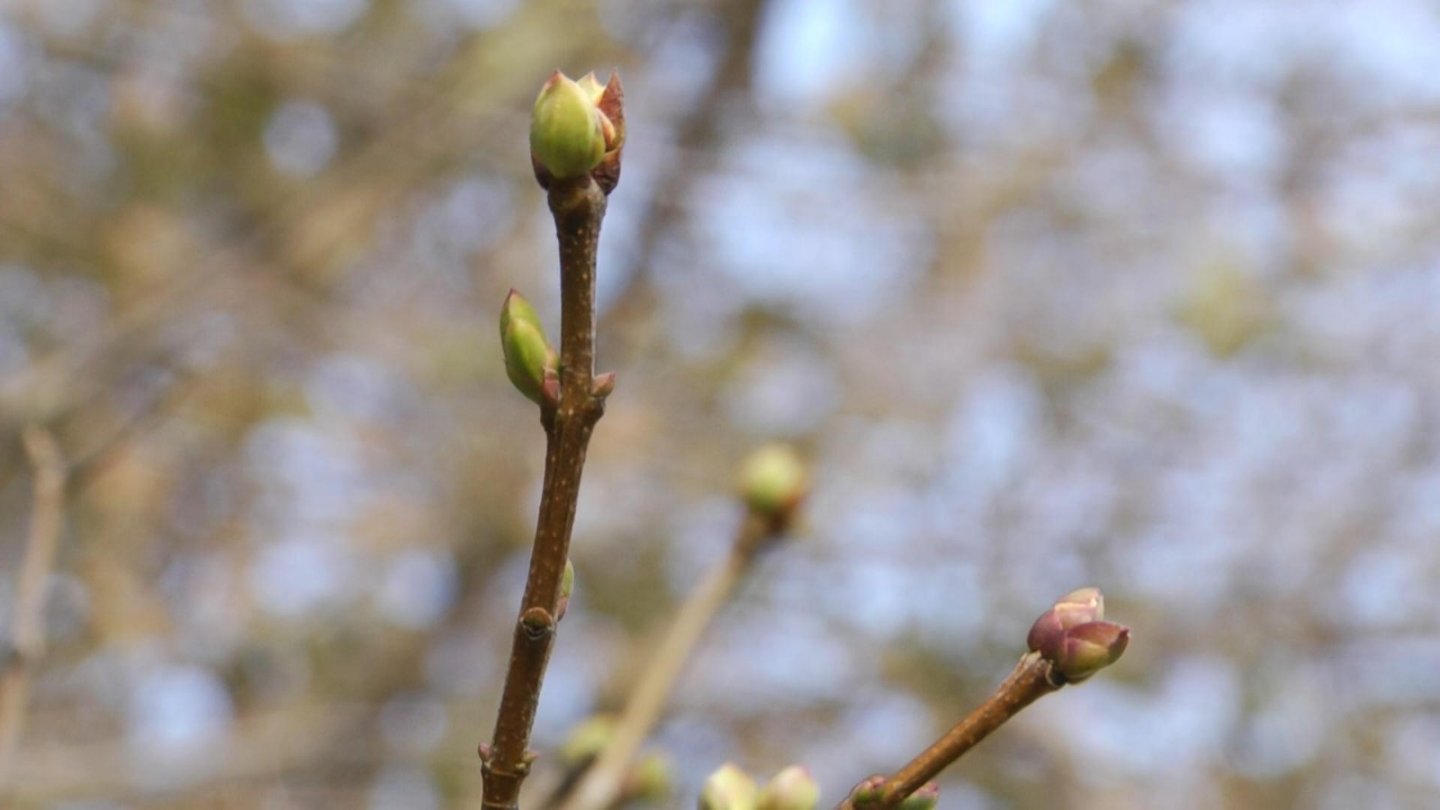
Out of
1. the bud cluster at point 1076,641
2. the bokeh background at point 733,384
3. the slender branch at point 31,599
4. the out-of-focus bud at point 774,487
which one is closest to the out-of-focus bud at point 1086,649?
the bud cluster at point 1076,641

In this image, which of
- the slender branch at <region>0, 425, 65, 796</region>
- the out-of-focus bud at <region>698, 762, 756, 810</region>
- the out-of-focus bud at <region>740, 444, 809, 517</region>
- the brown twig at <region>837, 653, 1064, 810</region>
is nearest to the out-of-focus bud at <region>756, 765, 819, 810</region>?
the out-of-focus bud at <region>698, 762, 756, 810</region>

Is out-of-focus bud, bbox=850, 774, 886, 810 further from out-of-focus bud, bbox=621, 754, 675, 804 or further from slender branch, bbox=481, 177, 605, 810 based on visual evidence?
out-of-focus bud, bbox=621, 754, 675, 804

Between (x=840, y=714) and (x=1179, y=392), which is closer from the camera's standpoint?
(x=840, y=714)

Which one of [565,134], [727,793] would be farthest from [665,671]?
[565,134]

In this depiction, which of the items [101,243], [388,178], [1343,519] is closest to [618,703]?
[388,178]

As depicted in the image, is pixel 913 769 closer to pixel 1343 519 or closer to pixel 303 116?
pixel 303 116

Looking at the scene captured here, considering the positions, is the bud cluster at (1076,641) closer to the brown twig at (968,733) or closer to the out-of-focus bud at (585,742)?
the brown twig at (968,733)

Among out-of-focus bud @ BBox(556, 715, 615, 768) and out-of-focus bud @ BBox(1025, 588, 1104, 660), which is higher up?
out-of-focus bud @ BBox(556, 715, 615, 768)
